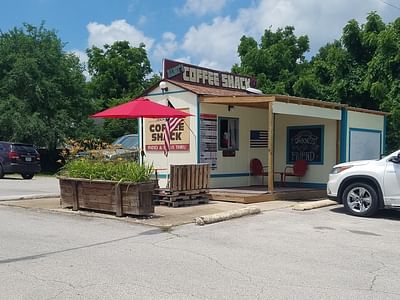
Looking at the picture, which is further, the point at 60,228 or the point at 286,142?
the point at 286,142

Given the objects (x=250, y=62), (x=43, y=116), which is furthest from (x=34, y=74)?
(x=250, y=62)

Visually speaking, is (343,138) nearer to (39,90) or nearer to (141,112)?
(141,112)

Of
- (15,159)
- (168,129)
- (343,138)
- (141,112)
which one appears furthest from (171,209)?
(15,159)

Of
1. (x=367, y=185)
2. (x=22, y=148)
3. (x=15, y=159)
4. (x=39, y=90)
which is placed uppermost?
(x=39, y=90)

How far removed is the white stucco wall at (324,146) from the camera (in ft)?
50.7

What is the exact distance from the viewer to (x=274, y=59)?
3191 cm

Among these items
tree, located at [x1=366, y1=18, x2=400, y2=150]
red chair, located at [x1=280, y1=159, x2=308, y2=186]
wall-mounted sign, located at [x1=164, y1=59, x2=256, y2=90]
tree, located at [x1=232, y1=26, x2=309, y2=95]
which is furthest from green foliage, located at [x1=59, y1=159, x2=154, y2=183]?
tree, located at [x1=232, y1=26, x2=309, y2=95]

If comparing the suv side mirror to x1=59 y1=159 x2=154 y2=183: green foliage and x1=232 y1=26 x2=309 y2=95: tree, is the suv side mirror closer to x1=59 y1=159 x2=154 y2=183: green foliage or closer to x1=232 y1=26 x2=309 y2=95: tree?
x1=59 y1=159 x2=154 y2=183: green foliage

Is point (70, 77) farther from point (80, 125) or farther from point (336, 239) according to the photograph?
point (336, 239)

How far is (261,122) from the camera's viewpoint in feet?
52.7

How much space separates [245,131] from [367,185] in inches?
208

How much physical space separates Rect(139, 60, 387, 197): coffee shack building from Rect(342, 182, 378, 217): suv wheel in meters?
2.51

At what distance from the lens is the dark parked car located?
21375 mm

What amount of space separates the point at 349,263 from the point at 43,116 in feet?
78.4
